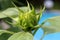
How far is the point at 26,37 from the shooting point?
0.40 m

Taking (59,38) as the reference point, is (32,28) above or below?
above

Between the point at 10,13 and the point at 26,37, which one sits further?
the point at 10,13

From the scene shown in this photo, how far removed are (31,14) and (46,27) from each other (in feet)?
0.14

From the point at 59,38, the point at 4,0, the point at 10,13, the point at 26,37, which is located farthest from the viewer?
the point at 59,38

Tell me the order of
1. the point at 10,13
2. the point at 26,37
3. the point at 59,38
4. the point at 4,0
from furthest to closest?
1. the point at 59,38
2. the point at 4,0
3. the point at 10,13
4. the point at 26,37

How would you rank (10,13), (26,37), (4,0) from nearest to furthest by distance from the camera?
(26,37)
(10,13)
(4,0)

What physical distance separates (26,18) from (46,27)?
46 millimetres

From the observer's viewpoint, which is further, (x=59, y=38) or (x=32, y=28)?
(x=59, y=38)

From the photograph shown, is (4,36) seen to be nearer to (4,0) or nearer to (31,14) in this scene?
(31,14)

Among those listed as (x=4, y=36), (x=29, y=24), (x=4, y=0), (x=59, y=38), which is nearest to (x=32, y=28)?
(x=29, y=24)

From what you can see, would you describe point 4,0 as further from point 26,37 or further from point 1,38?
point 26,37

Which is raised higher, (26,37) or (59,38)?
(26,37)

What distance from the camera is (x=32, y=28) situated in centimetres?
44

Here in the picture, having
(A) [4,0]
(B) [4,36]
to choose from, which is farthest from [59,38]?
(B) [4,36]
